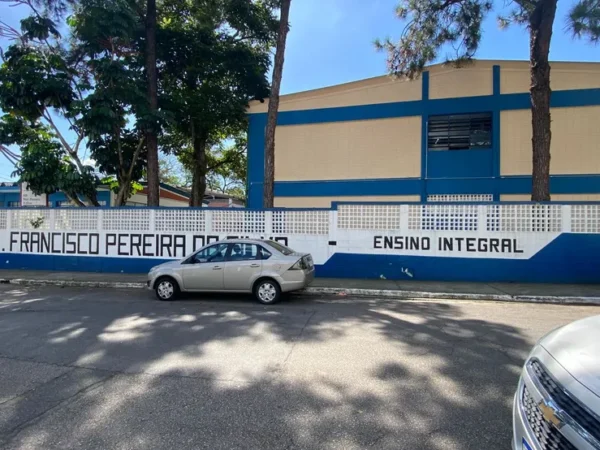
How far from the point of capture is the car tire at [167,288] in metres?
9.25

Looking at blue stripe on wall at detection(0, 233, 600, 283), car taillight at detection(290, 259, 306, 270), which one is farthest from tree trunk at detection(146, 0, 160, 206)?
car taillight at detection(290, 259, 306, 270)

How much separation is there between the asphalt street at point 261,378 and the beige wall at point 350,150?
38.8ft

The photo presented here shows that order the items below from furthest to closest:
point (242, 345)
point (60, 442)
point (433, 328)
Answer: point (433, 328) < point (242, 345) < point (60, 442)

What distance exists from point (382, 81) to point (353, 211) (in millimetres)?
9177

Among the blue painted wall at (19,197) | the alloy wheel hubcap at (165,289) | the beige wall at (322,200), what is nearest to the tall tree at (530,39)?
the beige wall at (322,200)

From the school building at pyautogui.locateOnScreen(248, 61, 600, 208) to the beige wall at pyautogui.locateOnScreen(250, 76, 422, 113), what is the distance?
0.05 meters

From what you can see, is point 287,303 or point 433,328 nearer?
point 433,328

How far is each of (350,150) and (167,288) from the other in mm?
12511

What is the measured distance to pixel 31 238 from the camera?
1528 centimetres

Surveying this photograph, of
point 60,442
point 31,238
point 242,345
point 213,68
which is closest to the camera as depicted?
point 60,442

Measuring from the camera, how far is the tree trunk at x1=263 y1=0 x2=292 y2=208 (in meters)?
13.8

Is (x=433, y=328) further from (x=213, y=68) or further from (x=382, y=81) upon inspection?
(x=213, y=68)

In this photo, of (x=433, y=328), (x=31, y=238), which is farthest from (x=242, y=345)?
(x=31, y=238)

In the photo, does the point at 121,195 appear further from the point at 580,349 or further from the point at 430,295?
the point at 580,349
